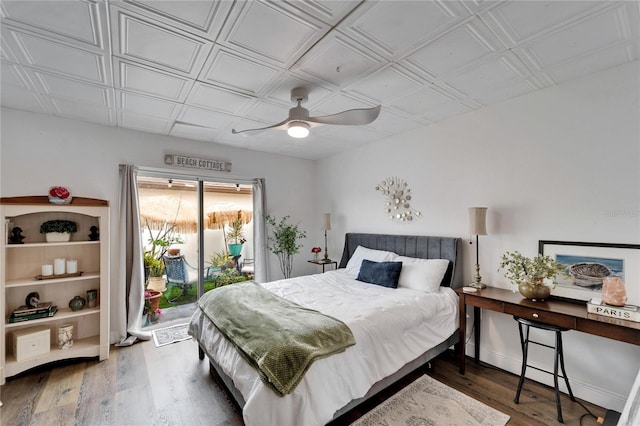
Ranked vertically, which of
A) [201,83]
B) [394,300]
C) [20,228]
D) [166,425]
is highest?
[201,83]

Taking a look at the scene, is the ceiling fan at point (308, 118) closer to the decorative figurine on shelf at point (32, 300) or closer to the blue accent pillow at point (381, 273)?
the blue accent pillow at point (381, 273)

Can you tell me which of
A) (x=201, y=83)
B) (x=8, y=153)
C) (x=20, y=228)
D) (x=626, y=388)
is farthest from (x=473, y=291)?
(x=8, y=153)

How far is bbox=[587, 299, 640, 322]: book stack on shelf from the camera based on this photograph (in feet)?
6.05

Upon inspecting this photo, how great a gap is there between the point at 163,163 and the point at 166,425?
3007mm

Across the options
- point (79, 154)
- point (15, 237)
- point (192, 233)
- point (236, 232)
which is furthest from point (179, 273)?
point (79, 154)

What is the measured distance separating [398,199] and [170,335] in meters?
3.49

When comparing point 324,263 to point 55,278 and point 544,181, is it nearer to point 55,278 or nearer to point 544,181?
point 544,181

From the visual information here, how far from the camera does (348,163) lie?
4586mm

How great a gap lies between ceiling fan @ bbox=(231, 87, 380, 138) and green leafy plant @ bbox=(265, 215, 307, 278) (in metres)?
2.42

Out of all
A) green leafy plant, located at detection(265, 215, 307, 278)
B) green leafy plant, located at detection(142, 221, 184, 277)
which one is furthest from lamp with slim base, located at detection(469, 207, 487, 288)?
green leafy plant, located at detection(142, 221, 184, 277)

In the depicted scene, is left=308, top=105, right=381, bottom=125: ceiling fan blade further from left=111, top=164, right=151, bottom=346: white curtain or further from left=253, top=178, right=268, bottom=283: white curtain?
left=111, top=164, right=151, bottom=346: white curtain

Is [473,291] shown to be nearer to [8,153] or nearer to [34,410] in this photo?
[34,410]

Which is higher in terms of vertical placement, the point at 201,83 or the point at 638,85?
the point at 201,83

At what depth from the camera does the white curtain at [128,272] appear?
11.0ft
